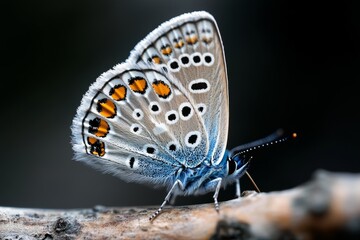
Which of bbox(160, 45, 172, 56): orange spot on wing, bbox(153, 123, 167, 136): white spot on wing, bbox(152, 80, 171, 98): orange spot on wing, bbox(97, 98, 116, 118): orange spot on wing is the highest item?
bbox(160, 45, 172, 56): orange spot on wing

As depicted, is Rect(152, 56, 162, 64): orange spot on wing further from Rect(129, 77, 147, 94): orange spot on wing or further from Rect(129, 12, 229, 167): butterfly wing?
Rect(129, 77, 147, 94): orange spot on wing

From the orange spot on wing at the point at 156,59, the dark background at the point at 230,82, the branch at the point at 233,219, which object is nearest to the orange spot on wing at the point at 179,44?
the orange spot on wing at the point at 156,59

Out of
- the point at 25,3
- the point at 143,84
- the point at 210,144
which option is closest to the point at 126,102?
the point at 143,84

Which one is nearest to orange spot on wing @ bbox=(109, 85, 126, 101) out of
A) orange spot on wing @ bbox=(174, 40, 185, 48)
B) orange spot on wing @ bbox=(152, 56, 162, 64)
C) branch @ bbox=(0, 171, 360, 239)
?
orange spot on wing @ bbox=(152, 56, 162, 64)

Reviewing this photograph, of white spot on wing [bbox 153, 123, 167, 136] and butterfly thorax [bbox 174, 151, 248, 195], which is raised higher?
white spot on wing [bbox 153, 123, 167, 136]

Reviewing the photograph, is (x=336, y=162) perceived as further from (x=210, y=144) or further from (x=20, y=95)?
(x=20, y=95)

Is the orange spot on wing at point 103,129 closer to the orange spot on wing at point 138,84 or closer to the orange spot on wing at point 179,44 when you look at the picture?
the orange spot on wing at point 138,84

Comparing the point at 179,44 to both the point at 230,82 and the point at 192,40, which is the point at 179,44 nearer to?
the point at 192,40
